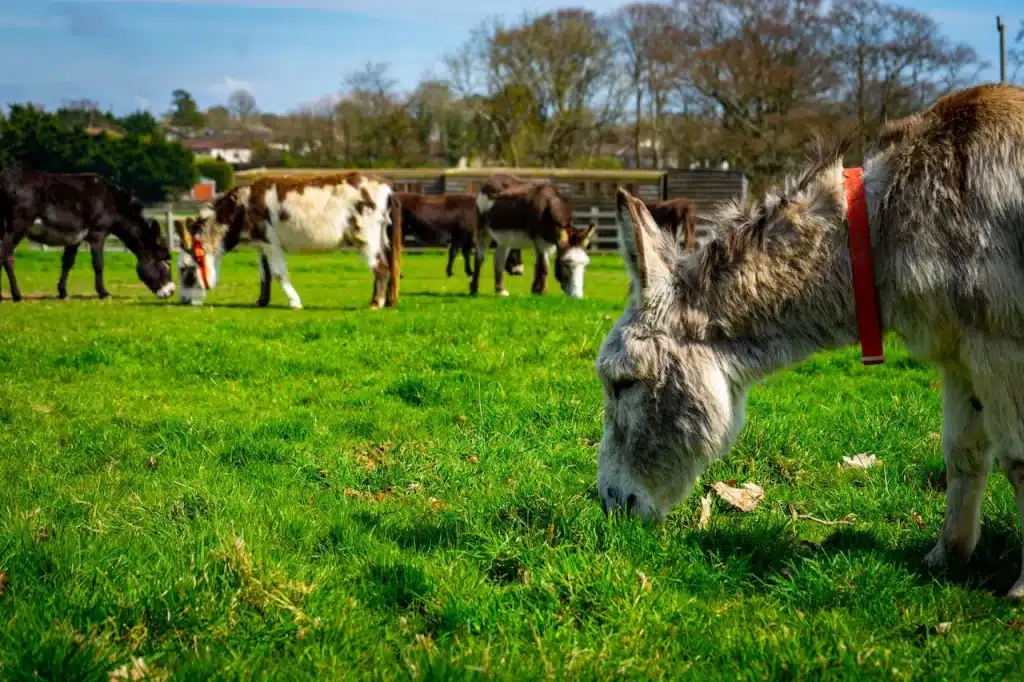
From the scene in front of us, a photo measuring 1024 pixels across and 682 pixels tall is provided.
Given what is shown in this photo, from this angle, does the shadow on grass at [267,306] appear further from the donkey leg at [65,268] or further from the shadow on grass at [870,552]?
the shadow on grass at [870,552]

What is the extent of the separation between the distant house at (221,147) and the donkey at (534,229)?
95272 millimetres

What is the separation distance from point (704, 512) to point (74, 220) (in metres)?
17.7

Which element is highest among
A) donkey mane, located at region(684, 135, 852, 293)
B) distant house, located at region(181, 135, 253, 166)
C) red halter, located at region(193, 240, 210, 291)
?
distant house, located at region(181, 135, 253, 166)

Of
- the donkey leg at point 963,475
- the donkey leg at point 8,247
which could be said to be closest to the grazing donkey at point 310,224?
the donkey leg at point 8,247

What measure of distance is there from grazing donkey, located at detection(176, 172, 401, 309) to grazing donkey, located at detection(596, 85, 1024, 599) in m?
11.9

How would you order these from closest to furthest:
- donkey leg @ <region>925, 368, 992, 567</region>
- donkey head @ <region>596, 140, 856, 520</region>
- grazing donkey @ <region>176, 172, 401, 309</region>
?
1. donkey head @ <region>596, 140, 856, 520</region>
2. donkey leg @ <region>925, 368, 992, 567</region>
3. grazing donkey @ <region>176, 172, 401, 309</region>

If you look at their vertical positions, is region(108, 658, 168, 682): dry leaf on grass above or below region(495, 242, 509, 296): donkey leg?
below

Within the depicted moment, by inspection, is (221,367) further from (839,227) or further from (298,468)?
(839,227)

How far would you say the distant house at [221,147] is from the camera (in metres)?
112

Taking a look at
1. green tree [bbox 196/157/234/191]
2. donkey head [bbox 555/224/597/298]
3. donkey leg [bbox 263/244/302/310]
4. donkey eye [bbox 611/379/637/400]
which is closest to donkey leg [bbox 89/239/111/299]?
donkey leg [bbox 263/244/302/310]

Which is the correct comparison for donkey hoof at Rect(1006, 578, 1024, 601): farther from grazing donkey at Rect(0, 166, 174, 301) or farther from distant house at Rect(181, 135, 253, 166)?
distant house at Rect(181, 135, 253, 166)

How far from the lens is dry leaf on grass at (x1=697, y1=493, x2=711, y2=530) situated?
451 centimetres

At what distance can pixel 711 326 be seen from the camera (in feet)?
13.0

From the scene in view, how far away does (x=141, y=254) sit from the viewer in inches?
761
